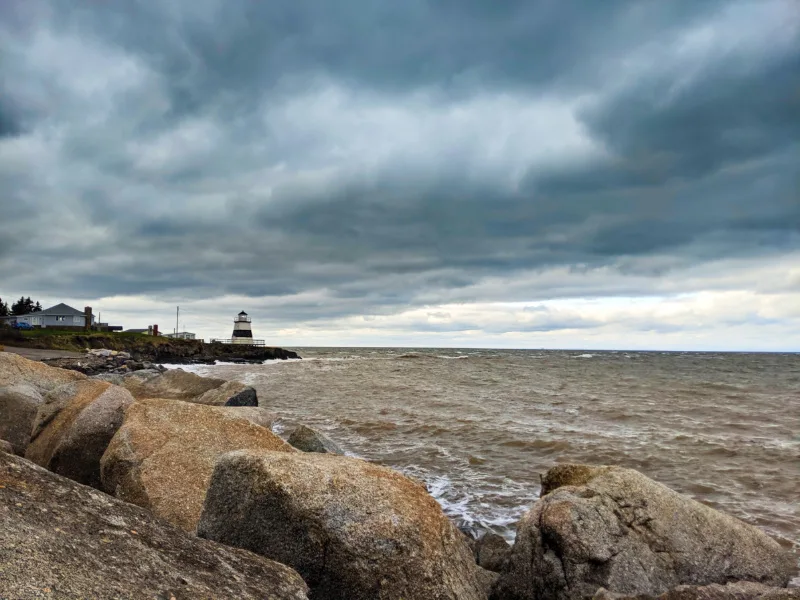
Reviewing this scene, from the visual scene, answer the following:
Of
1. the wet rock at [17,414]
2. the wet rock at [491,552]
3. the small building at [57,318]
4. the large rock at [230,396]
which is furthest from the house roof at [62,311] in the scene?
the wet rock at [491,552]

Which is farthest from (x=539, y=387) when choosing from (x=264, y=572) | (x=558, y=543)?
(x=264, y=572)

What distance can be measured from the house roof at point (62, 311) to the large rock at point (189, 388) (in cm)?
7356

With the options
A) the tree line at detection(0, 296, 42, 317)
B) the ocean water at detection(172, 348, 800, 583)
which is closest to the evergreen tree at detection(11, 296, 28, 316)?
the tree line at detection(0, 296, 42, 317)

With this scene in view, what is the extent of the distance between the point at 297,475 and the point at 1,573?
→ 9.03 ft

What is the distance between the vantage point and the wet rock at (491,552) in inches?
286

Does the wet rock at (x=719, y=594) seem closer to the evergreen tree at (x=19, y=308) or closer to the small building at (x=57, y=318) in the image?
the small building at (x=57, y=318)

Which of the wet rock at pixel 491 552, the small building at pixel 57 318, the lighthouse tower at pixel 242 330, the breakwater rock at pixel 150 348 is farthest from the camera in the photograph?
the lighthouse tower at pixel 242 330

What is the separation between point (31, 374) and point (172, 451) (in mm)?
9444

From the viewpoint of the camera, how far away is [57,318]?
85.4 metres

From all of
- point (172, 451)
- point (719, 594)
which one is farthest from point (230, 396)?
point (719, 594)

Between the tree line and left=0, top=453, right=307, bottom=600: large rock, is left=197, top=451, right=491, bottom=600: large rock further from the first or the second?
the tree line

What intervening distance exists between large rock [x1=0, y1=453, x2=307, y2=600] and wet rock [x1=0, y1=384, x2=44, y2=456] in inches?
323

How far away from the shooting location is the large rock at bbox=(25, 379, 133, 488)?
7809 millimetres

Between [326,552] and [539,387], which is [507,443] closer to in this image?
[326,552]
